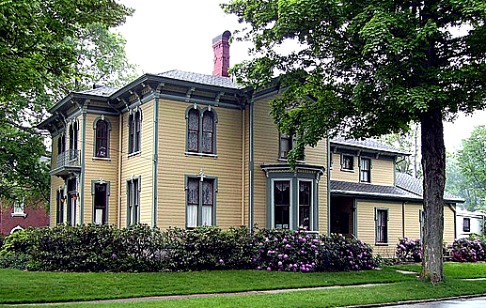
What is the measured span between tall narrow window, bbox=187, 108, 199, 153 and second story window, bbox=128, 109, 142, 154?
7.09 feet

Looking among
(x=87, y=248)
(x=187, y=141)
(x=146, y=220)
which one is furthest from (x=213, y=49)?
(x=87, y=248)

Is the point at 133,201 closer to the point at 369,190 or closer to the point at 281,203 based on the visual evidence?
the point at 281,203

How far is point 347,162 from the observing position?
3522cm

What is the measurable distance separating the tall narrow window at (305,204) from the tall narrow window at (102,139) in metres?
8.93

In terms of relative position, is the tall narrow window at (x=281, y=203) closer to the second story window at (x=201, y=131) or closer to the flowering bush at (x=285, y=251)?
the flowering bush at (x=285, y=251)

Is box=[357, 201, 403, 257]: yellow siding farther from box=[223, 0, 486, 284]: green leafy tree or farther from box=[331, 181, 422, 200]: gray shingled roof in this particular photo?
box=[223, 0, 486, 284]: green leafy tree

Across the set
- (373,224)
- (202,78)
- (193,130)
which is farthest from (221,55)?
(373,224)

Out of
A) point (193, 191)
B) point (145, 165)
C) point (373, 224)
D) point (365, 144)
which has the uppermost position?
point (365, 144)

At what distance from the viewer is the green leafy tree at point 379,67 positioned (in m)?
19.4

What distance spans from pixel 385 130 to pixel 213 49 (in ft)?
37.3

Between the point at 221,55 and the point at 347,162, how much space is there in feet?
31.7

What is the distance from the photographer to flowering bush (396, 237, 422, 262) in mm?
33031

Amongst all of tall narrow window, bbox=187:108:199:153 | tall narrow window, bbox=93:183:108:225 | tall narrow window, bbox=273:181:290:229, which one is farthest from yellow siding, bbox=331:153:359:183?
tall narrow window, bbox=93:183:108:225

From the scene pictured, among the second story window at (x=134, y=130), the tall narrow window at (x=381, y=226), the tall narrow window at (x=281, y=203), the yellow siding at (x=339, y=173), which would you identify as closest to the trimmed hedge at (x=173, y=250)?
the tall narrow window at (x=281, y=203)
